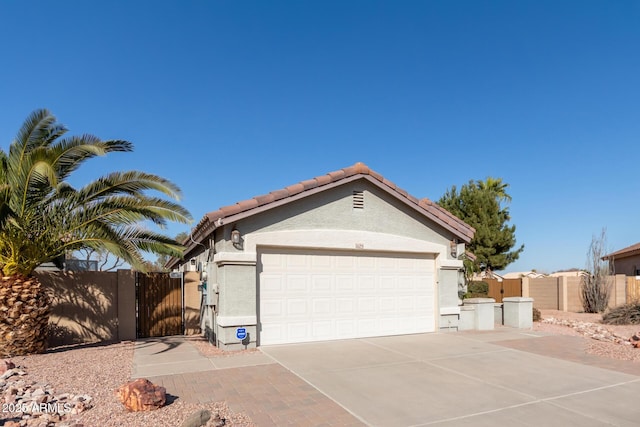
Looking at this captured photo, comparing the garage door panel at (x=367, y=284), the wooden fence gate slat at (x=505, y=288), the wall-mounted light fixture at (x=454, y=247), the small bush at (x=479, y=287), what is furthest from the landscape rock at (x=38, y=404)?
the wooden fence gate slat at (x=505, y=288)

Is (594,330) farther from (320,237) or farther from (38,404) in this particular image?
(38,404)

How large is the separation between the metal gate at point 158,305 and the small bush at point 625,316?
15543 millimetres

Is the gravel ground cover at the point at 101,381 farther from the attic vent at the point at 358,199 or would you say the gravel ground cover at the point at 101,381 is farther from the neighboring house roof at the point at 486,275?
the neighboring house roof at the point at 486,275

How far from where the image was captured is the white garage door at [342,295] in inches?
413

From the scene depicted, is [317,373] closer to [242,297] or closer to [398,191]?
[242,297]

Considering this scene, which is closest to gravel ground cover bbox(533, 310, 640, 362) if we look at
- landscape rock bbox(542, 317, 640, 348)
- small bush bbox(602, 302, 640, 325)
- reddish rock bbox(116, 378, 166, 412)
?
landscape rock bbox(542, 317, 640, 348)

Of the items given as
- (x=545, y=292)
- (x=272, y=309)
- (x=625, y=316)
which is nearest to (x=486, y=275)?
(x=545, y=292)

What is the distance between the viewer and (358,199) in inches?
459

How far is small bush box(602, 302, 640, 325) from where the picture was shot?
51.4 ft

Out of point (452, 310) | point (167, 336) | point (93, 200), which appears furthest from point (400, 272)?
point (93, 200)

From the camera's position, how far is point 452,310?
12633mm

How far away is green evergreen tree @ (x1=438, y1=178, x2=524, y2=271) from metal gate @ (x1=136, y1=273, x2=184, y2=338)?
22365mm

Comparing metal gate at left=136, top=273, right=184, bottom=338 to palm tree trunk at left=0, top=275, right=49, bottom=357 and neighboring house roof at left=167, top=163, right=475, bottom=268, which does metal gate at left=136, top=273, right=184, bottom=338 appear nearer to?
neighboring house roof at left=167, top=163, right=475, bottom=268

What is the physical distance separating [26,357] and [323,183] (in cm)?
768
